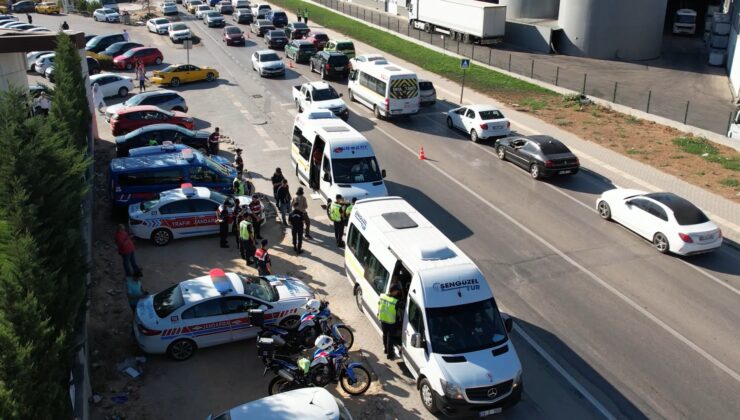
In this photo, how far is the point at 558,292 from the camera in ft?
49.5

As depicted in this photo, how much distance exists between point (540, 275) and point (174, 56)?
125 ft

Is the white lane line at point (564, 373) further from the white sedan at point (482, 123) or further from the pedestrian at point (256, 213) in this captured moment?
the white sedan at point (482, 123)

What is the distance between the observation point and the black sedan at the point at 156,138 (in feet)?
75.0

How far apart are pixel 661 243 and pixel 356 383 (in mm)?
10351

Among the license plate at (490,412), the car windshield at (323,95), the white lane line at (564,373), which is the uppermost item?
the car windshield at (323,95)

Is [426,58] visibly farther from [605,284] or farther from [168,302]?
[168,302]

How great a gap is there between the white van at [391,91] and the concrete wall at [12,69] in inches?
566

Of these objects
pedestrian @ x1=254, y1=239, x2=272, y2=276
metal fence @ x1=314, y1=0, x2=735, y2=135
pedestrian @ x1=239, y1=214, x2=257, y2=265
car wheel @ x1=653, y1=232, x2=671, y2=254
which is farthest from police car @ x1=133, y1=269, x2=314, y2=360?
metal fence @ x1=314, y1=0, x2=735, y2=135

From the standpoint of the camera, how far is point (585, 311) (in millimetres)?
14305

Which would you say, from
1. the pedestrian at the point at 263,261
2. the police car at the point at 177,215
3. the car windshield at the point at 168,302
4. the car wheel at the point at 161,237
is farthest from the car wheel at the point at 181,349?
the car wheel at the point at 161,237

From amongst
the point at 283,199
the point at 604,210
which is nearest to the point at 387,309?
the point at 283,199

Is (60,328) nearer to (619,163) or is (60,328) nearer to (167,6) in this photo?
(619,163)

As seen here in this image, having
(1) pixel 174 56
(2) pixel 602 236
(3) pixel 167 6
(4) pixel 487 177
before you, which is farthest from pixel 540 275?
(3) pixel 167 6

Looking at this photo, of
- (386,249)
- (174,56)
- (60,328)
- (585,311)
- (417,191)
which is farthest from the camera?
(174,56)
